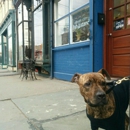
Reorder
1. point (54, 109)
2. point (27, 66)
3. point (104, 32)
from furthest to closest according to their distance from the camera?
point (27, 66) < point (104, 32) < point (54, 109)

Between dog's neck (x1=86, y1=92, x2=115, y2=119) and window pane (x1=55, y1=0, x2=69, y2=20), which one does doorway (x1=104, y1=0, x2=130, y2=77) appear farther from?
dog's neck (x1=86, y1=92, x2=115, y2=119)

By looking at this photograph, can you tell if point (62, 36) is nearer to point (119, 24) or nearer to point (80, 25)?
point (80, 25)

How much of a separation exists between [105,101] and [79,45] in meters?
4.22

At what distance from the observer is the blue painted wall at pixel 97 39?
5.30 metres

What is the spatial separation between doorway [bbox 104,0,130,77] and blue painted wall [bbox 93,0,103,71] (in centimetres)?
17

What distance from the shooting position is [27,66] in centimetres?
848

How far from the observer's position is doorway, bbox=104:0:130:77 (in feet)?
15.4

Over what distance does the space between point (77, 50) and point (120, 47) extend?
1793 mm

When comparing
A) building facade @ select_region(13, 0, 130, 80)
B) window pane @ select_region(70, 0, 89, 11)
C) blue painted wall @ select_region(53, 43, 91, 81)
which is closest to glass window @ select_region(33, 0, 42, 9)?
building facade @ select_region(13, 0, 130, 80)

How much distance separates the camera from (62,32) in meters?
7.61

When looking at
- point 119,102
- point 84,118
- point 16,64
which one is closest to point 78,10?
point 84,118

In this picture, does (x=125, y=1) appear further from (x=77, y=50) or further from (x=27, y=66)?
(x=27, y=66)

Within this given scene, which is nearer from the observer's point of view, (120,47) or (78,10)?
(120,47)

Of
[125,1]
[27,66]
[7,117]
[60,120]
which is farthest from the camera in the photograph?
[27,66]
